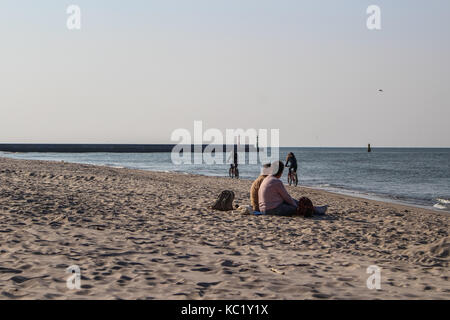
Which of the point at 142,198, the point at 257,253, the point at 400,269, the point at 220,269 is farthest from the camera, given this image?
the point at 142,198

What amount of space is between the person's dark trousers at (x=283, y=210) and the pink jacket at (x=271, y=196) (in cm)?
7

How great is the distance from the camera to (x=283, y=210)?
33.8 feet

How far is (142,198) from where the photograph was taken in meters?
12.4

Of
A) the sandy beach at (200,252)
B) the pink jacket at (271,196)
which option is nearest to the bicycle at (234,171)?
the sandy beach at (200,252)

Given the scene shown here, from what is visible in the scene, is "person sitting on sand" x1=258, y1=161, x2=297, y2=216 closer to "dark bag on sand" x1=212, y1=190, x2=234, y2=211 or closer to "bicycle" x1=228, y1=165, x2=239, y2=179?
"dark bag on sand" x1=212, y1=190, x2=234, y2=211

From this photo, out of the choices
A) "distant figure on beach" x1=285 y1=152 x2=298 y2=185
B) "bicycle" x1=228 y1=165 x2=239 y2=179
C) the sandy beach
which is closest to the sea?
"distant figure on beach" x1=285 y1=152 x2=298 y2=185

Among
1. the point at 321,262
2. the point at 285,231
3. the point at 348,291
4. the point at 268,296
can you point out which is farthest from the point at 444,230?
the point at 268,296

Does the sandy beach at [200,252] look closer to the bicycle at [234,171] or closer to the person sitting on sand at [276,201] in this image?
the person sitting on sand at [276,201]

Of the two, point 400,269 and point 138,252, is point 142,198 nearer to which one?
point 138,252

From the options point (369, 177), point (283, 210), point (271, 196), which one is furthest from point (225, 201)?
point (369, 177)

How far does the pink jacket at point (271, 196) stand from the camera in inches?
399
